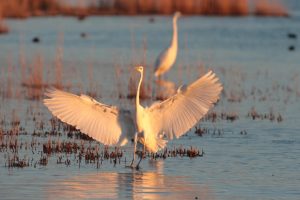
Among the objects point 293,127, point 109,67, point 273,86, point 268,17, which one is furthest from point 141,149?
point 268,17

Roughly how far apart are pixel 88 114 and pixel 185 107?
4.11ft

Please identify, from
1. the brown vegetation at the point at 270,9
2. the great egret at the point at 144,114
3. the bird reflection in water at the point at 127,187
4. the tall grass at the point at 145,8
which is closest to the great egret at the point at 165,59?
the great egret at the point at 144,114

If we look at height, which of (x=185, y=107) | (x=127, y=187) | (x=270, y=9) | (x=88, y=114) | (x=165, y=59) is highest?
(x=270, y=9)

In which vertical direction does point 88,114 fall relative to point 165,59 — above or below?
below

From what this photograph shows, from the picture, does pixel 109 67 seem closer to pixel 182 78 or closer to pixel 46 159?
pixel 182 78

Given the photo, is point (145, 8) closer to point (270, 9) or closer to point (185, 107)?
point (270, 9)

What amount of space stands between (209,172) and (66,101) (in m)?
2.03

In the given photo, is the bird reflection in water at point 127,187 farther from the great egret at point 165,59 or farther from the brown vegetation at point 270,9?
the brown vegetation at point 270,9

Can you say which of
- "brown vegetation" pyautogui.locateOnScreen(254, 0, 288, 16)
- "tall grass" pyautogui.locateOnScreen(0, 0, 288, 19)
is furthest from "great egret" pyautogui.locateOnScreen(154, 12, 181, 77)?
"brown vegetation" pyautogui.locateOnScreen(254, 0, 288, 16)

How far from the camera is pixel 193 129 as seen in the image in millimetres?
15227

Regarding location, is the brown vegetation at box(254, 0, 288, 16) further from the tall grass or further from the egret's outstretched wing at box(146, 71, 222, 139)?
the egret's outstretched wing at box(146, 71, 222, 139)

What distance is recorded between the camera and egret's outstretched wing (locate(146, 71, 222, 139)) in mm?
11562

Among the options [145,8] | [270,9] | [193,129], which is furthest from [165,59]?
[145,8]

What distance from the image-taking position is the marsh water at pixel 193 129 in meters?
10.2
